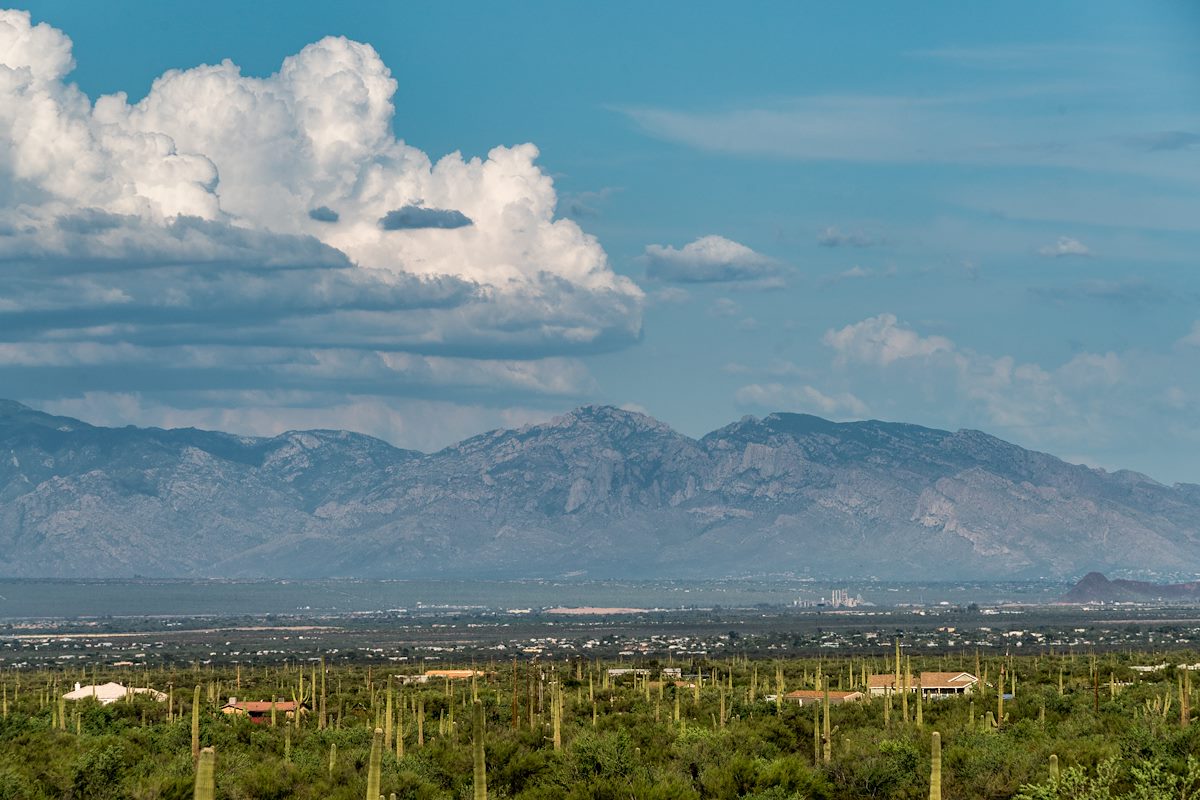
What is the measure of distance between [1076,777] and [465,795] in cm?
1891

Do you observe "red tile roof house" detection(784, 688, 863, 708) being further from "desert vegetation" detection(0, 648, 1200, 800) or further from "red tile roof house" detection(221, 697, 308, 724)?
"red tile roof house" detection(221, 697, 308, 724)

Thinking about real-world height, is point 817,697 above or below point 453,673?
above

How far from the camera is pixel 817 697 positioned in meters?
88.4

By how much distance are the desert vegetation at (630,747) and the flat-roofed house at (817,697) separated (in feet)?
3.32

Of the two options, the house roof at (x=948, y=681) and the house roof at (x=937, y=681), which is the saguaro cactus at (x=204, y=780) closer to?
the house roof at (x=937, y=681)

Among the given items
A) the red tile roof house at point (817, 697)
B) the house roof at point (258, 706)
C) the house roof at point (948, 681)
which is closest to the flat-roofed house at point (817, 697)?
the red tile roof house at point (817, 697)

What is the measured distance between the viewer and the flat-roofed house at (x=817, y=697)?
87.4 meters

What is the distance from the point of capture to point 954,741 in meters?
63.1

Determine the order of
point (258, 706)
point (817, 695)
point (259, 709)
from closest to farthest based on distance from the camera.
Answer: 1. point (817, 695)
2. point (259, 709)
3. point (258, 706)

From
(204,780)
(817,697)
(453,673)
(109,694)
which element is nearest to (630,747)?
(817,697)

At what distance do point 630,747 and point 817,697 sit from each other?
2776 cm

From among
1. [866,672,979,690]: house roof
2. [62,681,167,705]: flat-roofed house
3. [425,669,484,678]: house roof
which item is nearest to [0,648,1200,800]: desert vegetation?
[62,681,167,705]: flat-roofed house

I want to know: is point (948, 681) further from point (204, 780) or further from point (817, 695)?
point (204, 780)

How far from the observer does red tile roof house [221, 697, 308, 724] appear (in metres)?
87.2
